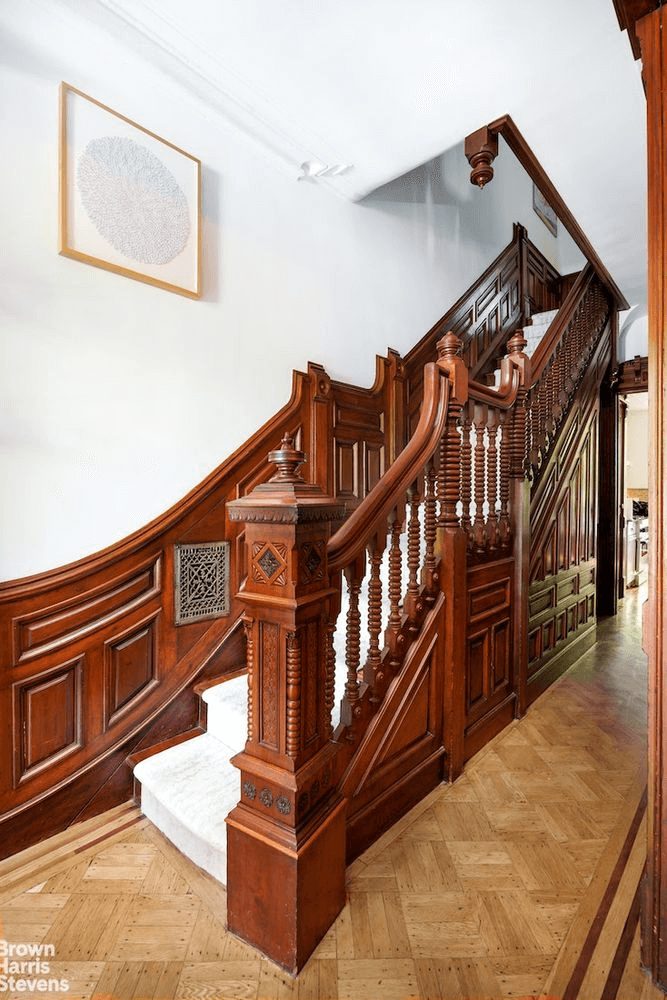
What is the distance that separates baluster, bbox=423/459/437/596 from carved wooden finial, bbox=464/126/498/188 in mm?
1634

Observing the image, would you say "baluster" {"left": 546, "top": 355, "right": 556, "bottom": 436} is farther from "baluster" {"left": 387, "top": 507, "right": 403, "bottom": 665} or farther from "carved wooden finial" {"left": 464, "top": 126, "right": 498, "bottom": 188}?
"baluster" {"left": 387, "top": 507, "right": 403, "bottom": 665}

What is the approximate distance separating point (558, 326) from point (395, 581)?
7.75 feet

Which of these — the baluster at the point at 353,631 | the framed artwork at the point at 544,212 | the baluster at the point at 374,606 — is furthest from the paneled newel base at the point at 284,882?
the framed artwork at the point at 544,212

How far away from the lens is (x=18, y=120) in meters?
1.75

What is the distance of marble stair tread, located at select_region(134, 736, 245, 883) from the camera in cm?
160

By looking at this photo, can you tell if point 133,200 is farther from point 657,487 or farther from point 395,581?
point 657,487

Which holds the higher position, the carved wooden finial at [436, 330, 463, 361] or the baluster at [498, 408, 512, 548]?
the carved wooden finial at [436, 330, 463, 361]

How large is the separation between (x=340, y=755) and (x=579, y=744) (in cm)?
147

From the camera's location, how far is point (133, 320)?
2.08 m

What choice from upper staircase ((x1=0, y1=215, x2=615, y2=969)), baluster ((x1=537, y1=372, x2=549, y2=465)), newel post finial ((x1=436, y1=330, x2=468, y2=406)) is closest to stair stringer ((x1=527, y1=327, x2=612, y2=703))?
upper staircase ((x1=0, y1=215, x2=615, y2=969))

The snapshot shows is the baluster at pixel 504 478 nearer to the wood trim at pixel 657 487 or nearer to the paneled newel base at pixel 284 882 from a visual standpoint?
the wood trim at pixel 657 487

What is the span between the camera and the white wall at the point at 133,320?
1.76 m

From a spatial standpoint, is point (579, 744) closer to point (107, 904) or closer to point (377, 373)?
point (107, 904)

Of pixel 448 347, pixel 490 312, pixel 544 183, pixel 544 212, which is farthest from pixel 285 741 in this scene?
pixel 544 212
